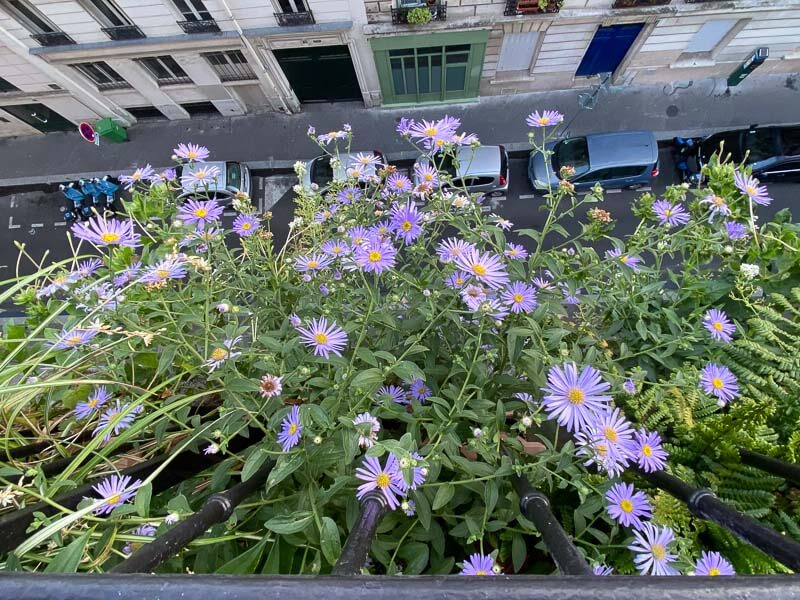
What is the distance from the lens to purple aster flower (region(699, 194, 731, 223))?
204 cm

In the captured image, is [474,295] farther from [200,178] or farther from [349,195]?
[200,178]

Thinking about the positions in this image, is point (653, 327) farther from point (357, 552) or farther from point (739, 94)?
point (739, 94)

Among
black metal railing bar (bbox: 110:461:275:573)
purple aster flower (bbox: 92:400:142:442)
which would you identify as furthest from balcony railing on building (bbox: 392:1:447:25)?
black metal railing bar (bbox: 110:461:275:573)

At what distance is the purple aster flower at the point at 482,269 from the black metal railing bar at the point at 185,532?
3.44ft

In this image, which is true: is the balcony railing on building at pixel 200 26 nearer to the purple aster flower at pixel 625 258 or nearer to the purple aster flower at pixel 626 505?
the purple aster flower at pixel 625 258

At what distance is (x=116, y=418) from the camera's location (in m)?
1.47

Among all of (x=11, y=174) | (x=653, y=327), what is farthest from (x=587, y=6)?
(x=11, y=174)

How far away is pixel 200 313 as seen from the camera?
5.95ft

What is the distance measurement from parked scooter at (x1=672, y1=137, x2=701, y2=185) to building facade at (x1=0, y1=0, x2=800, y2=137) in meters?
1.57

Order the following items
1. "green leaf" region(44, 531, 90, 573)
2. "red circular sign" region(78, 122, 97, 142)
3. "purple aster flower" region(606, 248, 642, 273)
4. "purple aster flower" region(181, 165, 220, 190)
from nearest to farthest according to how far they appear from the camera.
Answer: "green leaf" region(44, 531, 90, 573) < "purple aster flower" region(606, 248, 642, 273) < "purple aster flower" region(181, 165, 220, 190) < "red circular sign" region(78, 122, 97, 142)

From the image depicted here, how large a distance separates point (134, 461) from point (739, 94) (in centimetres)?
1125

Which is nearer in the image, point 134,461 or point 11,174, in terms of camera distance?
point 134,461

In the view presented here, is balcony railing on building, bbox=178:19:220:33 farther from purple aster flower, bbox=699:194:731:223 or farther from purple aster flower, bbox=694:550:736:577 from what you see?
purple aster flower, bbox=694:550:736:577

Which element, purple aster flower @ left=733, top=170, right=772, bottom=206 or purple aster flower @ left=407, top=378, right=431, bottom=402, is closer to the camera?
purple aster flower @ left=407, top=378, right=431, bottom=402
